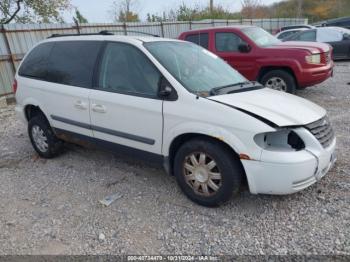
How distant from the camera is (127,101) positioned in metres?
3.30

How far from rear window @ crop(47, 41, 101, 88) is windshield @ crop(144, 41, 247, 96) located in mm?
819

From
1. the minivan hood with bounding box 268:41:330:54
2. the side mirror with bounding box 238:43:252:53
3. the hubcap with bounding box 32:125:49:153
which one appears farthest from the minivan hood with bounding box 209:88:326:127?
the side mirror with bounding box 238:43:252:53

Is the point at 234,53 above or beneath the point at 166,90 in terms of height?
beneath

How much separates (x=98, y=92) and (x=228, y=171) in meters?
1.80

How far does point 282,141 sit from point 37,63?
3.62m

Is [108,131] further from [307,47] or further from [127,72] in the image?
[307,47]

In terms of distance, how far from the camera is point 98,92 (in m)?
3.57

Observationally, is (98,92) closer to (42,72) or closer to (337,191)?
(42,72)

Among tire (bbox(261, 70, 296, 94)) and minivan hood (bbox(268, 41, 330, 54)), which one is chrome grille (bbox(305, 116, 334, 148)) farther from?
minivan hood (bbox(268, 41, 330, 54))

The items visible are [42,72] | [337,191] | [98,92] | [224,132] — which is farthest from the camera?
[42,72]

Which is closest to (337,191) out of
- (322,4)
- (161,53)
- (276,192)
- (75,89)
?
(276,192)

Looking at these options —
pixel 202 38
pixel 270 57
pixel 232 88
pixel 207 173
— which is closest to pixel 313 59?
pixel 270 57

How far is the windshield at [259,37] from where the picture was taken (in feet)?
23.5

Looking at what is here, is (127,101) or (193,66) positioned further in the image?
(193,66)
